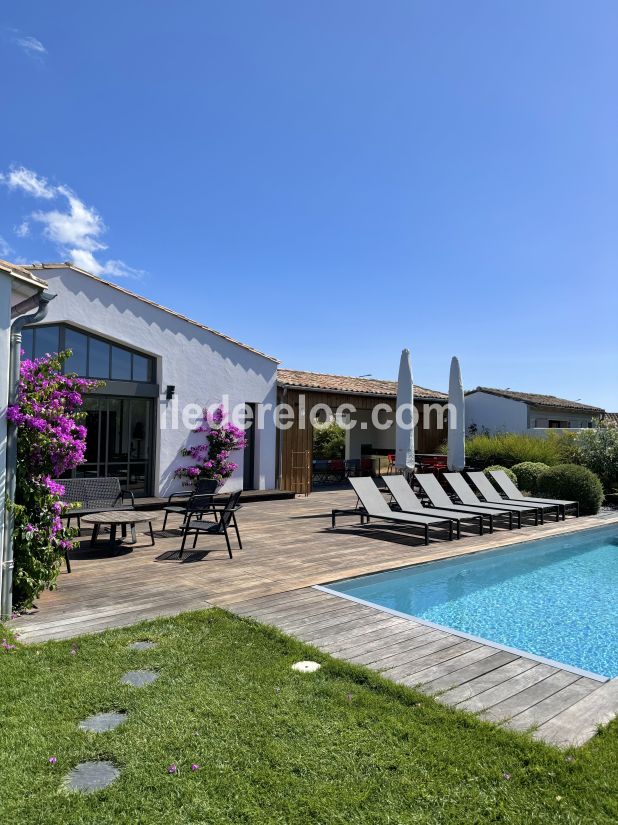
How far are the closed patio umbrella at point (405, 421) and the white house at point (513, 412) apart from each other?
42.6ft

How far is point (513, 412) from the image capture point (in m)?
26.2

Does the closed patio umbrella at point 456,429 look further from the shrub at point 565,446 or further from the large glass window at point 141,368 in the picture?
the large glass window at point 141,368

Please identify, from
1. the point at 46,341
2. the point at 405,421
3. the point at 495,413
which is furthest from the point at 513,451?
the point at 46,341

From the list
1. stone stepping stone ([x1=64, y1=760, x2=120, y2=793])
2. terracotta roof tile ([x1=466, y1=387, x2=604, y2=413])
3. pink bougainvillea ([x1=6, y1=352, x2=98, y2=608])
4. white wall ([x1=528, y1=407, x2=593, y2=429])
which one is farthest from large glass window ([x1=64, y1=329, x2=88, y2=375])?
white wall ([x1=528, y1=407, x2=593, y2=429])

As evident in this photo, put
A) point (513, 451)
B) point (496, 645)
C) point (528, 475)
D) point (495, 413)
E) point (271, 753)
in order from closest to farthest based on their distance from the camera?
point (271, 753), point (496, 645), point (528, 475), point (513, 451), point (495, 413)

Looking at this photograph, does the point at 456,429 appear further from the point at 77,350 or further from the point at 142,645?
the point at 142,645

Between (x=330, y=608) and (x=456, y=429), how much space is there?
9.77 meters

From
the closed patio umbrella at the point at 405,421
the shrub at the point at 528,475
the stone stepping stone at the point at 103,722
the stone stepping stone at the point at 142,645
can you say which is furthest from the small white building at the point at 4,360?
the shrub at the point at 528,475

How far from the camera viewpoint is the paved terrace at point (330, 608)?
3.55m

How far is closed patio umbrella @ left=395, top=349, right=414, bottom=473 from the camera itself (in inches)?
530

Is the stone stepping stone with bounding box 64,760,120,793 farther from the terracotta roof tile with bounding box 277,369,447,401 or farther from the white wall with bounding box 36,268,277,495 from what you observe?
the terracotta roof tile with bounding box 277,369,447,401

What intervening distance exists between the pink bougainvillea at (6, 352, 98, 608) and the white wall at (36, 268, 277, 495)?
689 cm

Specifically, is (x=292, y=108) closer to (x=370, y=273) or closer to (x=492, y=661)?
(x=370, y=273)

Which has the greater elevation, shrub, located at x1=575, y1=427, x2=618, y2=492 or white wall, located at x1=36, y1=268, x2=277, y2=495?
white wall, located at x1=36, y1=268, x2=277, y2=495
